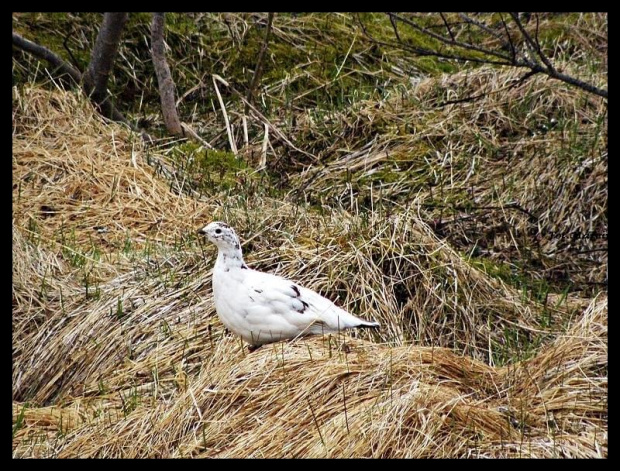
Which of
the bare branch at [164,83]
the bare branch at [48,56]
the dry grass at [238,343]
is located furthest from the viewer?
the bare branch at [164,83]

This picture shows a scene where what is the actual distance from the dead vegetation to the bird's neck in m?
0.37

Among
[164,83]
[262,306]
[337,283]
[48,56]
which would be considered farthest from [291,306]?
[48,56]

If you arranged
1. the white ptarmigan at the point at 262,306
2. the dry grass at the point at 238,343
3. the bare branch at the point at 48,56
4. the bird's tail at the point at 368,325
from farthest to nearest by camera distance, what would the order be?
the bare branch at the point at 48,56 < the bird's tail at the point at 368,325 < the white ptarmigan at the point at 262,306 < the dry grass at the point at 238,343

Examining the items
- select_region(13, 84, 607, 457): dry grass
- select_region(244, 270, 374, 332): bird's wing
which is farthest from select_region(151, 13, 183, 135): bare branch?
select_region(244, 270, 374, 332): bird's wing

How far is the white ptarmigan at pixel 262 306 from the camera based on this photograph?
446cm

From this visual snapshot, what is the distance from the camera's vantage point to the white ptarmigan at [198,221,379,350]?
446 cm

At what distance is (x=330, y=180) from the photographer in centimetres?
688

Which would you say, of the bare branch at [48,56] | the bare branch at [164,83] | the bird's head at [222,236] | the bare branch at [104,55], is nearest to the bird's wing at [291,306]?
the bird's head at [222,236]

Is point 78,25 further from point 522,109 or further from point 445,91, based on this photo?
point 522,109

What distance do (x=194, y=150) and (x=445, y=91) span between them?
1.73 m

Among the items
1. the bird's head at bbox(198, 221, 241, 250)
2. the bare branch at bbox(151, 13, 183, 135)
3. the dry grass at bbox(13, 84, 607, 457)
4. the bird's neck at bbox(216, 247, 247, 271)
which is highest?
the bare branch at bbox(151, 13, 183, 135)

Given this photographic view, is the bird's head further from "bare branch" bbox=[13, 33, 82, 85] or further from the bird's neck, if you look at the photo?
"bare branch" bbox=[13, 33, 82, 85]

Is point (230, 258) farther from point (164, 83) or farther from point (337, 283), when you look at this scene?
point (164, 83)

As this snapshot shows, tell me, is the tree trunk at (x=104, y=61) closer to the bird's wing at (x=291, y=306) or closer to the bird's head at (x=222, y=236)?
the bird's head at (x=222, y=236)
